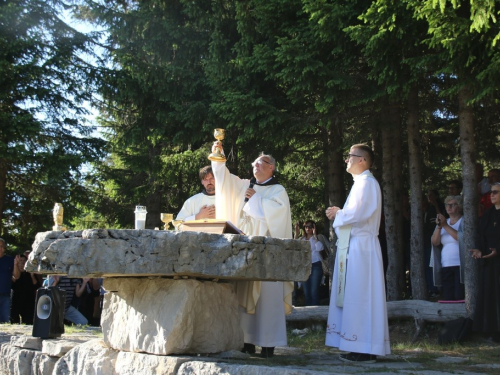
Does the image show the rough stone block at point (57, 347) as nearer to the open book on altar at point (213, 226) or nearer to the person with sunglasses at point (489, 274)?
the open book on altar at point (213, 226)

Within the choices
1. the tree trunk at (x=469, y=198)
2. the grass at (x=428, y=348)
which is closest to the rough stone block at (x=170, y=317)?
the grass at (x=428, y=348)

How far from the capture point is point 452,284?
879 centimetres

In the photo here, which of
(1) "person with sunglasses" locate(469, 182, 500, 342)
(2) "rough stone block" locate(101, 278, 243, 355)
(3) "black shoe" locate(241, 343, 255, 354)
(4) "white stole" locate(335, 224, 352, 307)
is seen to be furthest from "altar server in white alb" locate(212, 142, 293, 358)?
Result: (1) "person with sunglasses" locate(469, 182, 500, 342)

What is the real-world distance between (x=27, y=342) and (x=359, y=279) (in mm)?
3708

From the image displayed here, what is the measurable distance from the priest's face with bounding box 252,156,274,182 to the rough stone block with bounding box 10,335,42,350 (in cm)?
294

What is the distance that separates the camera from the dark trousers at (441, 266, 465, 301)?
8688 mm

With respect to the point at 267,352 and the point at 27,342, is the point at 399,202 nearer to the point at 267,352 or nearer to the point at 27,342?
the point at 267,352

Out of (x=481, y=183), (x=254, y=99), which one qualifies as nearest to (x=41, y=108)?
(x=254, y=99)

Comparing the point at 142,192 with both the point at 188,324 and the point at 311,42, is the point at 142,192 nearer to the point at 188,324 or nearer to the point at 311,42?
the point at 311,42

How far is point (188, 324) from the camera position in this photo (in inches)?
197

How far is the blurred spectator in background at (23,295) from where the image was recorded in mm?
11133

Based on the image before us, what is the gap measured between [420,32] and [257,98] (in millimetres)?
2766

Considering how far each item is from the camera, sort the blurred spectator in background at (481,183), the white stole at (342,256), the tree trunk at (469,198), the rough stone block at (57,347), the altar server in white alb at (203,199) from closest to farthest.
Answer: the white stole at (342,256)
the rough stone block at (57,347)
the altar server in white alb at (203,199)
the tree trunk at (469,198)
the blurred spectator in background at (481,183)

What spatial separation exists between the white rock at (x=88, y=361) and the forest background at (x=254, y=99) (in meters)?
4.69
